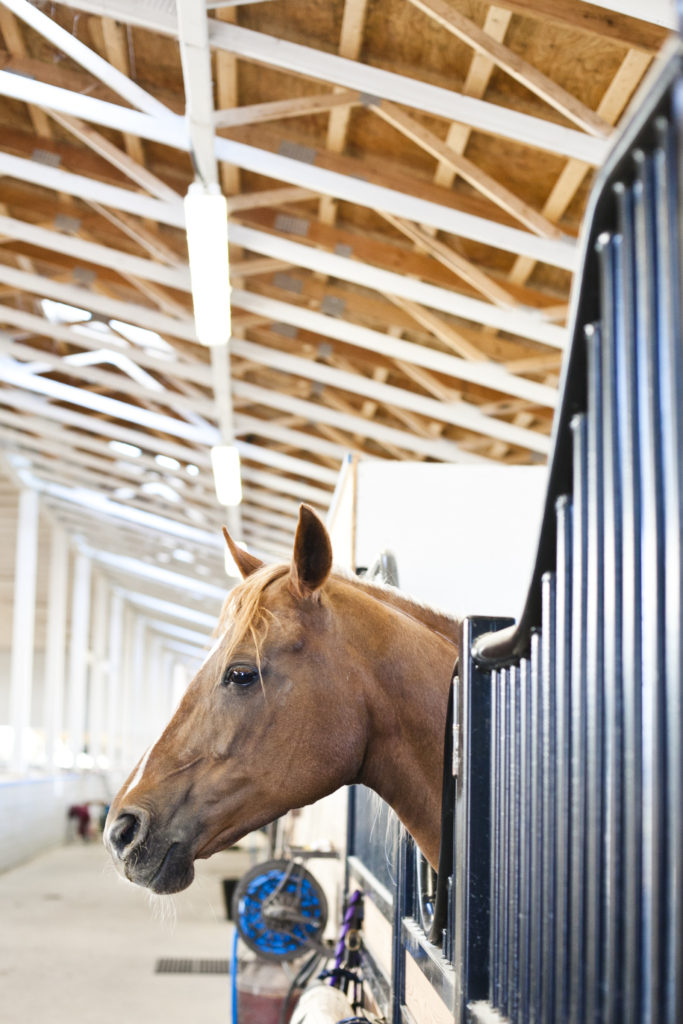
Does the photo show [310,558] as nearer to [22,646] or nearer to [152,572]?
[22,646]

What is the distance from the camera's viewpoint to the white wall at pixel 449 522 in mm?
3570

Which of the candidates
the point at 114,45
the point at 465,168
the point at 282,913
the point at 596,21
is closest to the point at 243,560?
the point at 282,913

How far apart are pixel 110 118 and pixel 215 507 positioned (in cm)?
824

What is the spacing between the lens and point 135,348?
8602 mm

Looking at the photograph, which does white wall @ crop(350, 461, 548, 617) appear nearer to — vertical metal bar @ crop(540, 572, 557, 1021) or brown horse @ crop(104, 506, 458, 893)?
brown horse @ crop(104, 506, 458, 893)

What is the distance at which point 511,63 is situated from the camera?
415 centimetres

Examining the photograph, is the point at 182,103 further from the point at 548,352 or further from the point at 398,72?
the point at 548,352

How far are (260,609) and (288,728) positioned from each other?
20cm

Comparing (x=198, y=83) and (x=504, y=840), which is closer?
(x=504, y=840)

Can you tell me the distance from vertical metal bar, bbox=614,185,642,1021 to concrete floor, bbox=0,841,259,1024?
98.6 inches

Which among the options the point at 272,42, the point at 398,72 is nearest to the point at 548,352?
the point at 398,72

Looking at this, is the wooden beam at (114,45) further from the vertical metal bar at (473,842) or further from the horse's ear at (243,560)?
the vertical metal bar at (473,842)

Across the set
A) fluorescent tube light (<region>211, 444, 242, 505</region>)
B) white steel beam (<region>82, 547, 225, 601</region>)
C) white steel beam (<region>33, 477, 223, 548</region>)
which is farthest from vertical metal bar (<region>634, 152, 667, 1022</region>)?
white steel beam (<region>82, 547, 225, 601</region>)

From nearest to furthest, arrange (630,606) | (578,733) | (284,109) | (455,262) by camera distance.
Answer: (630,606) → (578,733) → (284,109) → (455,262)
